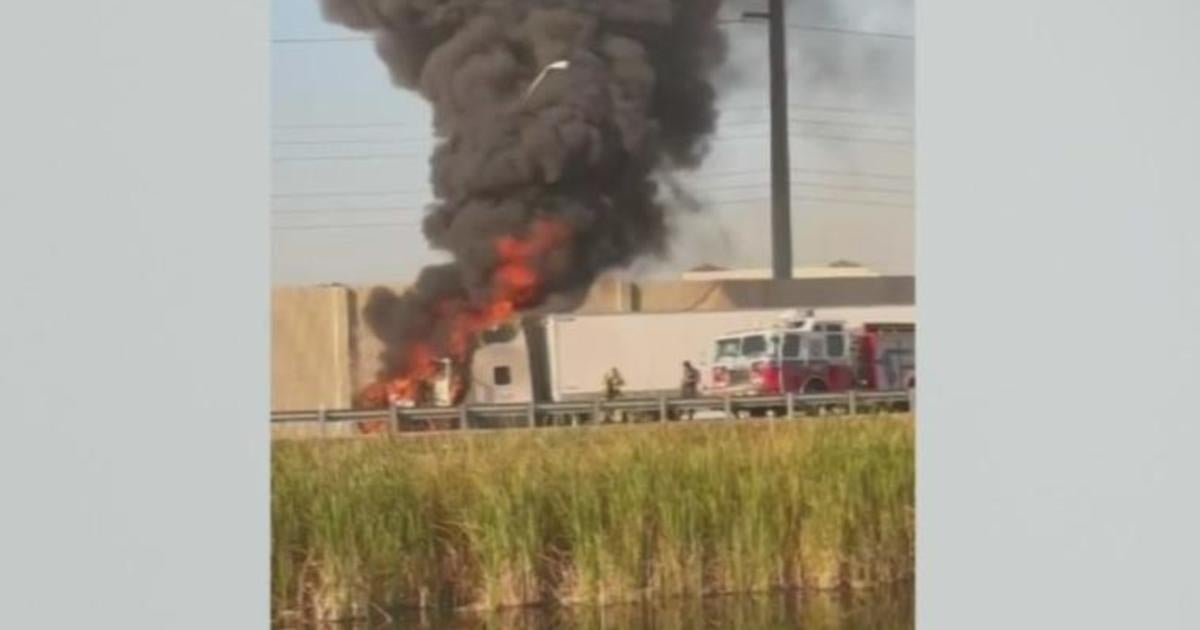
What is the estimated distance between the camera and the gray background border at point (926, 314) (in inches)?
101

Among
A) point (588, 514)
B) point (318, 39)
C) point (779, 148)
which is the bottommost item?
point (588, 514)

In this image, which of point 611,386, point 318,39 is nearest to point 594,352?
point 611,386

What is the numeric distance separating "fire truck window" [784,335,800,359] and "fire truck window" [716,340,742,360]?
8 centimetres

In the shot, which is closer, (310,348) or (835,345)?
(310,348)

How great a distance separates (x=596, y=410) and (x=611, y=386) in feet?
0.14

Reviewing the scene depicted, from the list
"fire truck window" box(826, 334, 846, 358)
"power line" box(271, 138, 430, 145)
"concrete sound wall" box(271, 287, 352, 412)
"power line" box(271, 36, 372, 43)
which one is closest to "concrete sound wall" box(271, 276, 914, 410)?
"concrete sound wall" box(271, 287, 352, 412)

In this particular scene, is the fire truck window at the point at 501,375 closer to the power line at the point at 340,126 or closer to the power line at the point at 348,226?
the power line at the point at 348,226

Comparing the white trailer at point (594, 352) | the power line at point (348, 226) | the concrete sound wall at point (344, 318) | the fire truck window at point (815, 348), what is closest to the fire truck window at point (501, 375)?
the white trailer at point (594, 352)

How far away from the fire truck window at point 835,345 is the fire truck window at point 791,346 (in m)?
0.05

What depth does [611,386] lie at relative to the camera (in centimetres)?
288

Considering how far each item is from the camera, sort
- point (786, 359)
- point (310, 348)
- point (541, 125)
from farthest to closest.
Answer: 1. point (786, 359)
2. point (541, 125)
3. point (310, 348)

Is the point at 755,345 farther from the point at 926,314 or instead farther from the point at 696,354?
the point at 926,314

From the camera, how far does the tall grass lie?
2756 millimetres

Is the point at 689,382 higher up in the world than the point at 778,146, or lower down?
lower down
